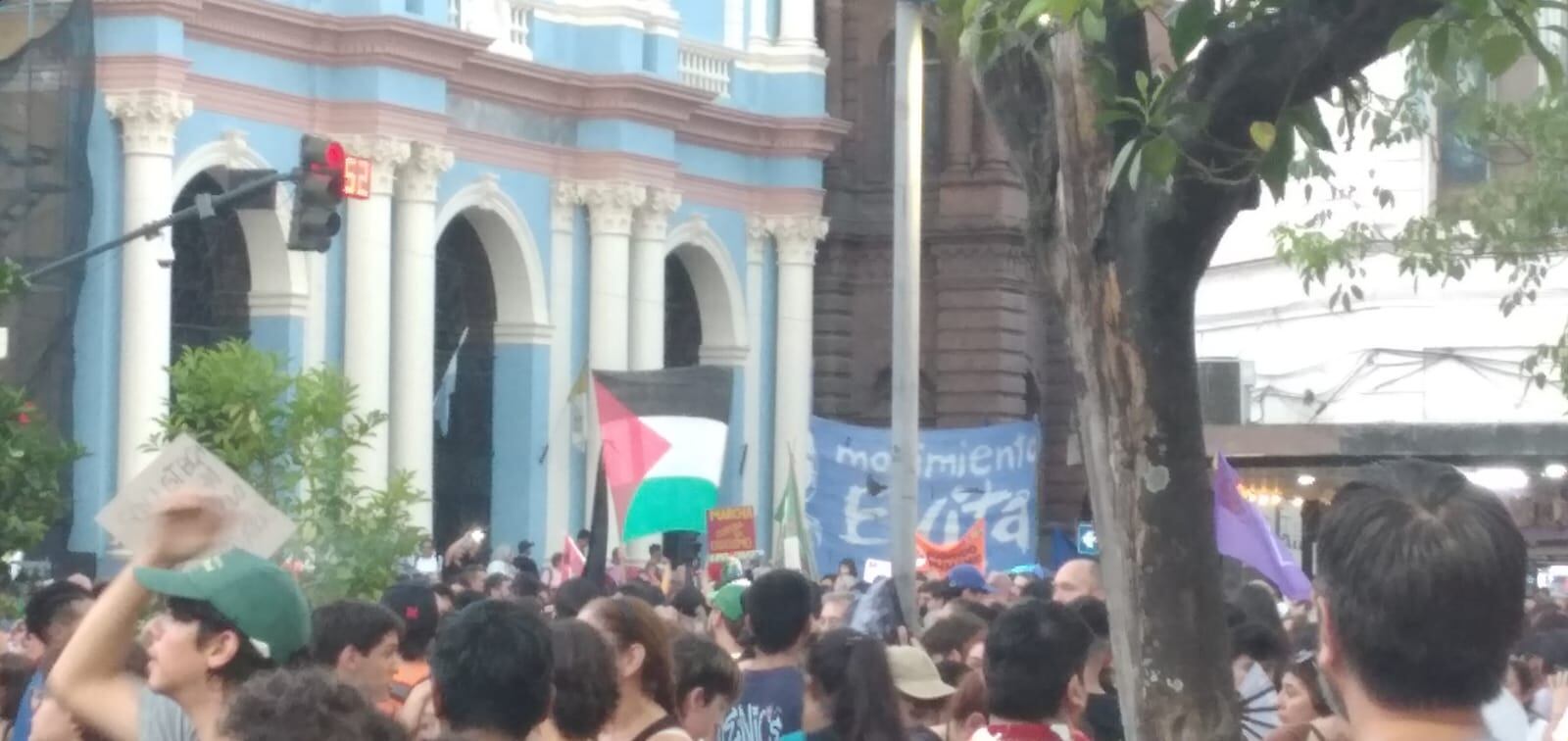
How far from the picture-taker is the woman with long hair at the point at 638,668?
6930 millimetres

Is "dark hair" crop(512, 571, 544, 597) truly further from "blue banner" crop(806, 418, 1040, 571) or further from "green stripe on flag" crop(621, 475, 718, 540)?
"blue banner" crop(806, 418, 1040, 571)

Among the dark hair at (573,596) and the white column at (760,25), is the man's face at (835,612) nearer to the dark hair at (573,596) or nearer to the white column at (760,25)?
the dark hair at (573,596)

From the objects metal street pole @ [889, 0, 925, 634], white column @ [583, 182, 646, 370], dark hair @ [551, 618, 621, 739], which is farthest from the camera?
white column @ [583, 182, 646, 370]

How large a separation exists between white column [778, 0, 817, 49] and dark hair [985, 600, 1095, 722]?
29.4m

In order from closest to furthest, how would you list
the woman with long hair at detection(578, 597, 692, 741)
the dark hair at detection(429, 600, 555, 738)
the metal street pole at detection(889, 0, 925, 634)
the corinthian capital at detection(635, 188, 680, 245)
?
1. the dark hair at detection(429, 600, 555, 738)
2. the woman with long hair at detection(578, 597, 692, 741)
3. the metal street pole at detection(889, 0, 925, 634)
4. the corinthian capital at detection(635, 188, 680, 245)

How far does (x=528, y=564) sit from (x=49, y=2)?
5931 millimetres

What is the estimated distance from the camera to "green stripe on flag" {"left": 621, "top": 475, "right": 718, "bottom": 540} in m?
23.5

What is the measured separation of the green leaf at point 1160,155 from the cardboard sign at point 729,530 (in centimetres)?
1805

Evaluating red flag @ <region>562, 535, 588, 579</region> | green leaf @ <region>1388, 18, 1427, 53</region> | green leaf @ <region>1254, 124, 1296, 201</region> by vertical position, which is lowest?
red flag @ <region>562, 535, 588, 579</region>

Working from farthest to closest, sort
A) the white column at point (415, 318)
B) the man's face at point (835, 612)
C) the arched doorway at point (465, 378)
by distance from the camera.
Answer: the arched doorway at point (465, 378) → the white column at point (415, 318) → the man's face at point (835, 612)

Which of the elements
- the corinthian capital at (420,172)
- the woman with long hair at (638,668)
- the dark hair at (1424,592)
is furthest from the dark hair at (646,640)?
the corinthian capital at (420,172)

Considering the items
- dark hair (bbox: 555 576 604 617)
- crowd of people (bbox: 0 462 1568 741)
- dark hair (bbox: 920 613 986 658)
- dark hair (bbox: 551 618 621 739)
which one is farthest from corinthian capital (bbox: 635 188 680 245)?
dark hair (bbox: 551 618 621 739)

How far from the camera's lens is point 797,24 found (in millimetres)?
36375

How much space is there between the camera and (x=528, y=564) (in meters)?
25.1
